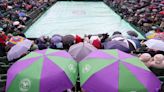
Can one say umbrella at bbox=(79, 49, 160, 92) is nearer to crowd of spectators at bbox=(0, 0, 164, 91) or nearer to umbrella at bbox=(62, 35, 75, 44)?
crowd of spectators at bbox=(0, 0, 164, 91)

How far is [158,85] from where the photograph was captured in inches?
204

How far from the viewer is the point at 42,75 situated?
5.05 meters

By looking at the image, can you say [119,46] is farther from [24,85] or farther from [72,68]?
[24,85]

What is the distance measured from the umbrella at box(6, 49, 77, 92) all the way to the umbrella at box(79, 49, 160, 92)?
0.26m

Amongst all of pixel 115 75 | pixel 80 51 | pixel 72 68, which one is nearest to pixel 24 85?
pixel 72 68

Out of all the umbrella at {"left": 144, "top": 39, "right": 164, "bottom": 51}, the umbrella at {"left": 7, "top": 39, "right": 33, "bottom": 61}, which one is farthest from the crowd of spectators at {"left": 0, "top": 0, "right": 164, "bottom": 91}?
the umbrella at {"left": 7, "top": 39, "right": 33, "bottom": 61}

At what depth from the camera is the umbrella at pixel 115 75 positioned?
15.9ft

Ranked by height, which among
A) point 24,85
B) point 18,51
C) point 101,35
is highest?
point 24,85

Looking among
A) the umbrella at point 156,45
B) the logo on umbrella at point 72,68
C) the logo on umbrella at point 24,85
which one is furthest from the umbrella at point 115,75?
the umbrella at point 156,45

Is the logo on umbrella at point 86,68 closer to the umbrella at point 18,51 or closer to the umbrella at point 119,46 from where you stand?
the umbrella at point 18,51

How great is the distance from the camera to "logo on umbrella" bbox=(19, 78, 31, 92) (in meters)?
4.93

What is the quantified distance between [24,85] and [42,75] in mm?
326

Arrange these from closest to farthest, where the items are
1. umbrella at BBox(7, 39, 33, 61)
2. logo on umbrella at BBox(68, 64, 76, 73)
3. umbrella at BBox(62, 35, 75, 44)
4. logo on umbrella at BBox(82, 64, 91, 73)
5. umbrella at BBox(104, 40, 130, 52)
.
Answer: logo on umbrella at BBox(82, 64, 91, 73) → logo on umbrella at BBox(68, 64, 76, 73) → umbrella at BBox(7, 39, 33, 61) → umbrella at BBox(104, 40, 130, 52) → umbrella at BBox(62, 35, 75, 44)

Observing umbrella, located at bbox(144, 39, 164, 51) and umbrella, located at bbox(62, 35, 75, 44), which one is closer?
umbrella, located at bbox(144, 39, 164, 51)
